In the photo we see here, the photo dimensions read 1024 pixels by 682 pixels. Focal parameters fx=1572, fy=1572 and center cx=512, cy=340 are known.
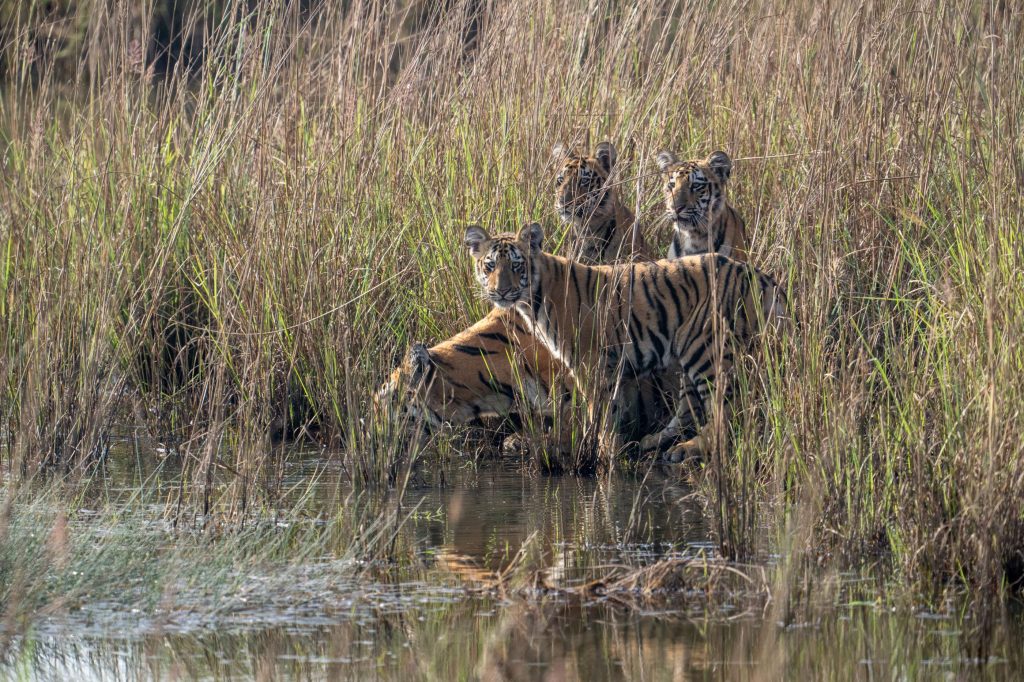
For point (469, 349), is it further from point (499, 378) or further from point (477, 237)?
point (477, 237)

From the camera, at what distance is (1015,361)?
4145 millimetres

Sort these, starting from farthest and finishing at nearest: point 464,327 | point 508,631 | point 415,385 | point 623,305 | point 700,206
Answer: point 700,206
point 464,327
point 623,305
point 415,385
point 508,631

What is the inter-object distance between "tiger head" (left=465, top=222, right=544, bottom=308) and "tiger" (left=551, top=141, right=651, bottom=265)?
1.81 feet

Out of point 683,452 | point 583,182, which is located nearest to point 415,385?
point 683,452

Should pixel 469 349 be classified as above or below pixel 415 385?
above

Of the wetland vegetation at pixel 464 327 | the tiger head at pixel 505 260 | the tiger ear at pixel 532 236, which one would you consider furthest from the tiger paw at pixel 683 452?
the tiger ear at pixel 532 236

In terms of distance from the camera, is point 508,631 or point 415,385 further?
point 415,385

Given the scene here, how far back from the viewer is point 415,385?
587 centimetres

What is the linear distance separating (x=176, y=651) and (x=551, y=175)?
3515 millimetres

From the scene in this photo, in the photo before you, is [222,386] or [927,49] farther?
[927,49]

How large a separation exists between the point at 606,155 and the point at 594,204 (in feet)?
0.97

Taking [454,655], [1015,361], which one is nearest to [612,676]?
[454,655]

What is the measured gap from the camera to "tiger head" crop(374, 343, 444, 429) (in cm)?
543

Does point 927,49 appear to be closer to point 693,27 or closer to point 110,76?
point 693,27
